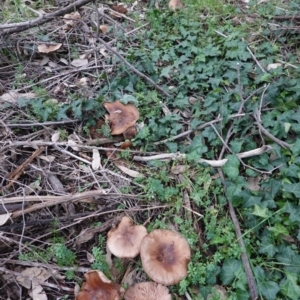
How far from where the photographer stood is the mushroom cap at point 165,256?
6.42 feet

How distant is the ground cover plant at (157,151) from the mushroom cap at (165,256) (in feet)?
0.24

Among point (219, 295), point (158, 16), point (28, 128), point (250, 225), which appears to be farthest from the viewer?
point (158, 16)

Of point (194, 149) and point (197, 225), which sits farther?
point (194, 149)

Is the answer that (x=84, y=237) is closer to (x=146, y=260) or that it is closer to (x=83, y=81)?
(x=146, y=260)

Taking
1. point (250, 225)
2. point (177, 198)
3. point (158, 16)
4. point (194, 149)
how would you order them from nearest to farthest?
point (250, 225), point (177, 198), point (194, 149), point (158, 16)

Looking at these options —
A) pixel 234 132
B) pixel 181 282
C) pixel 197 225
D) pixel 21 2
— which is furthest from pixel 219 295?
pixel 21 2

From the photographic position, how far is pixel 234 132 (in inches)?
101

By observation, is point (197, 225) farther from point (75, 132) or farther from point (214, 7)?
point (214, 7)

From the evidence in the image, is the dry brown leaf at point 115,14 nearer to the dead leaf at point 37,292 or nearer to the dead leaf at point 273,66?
the dead leaf at point 273,66

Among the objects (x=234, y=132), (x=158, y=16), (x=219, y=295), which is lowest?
(x=219, y=295)

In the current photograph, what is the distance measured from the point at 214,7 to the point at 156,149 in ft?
6.44

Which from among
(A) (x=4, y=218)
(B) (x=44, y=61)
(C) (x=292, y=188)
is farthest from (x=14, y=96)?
(C) (x=292, y=188)

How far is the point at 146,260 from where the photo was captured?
6.50ft

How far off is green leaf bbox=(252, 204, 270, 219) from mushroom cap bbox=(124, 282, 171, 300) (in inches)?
26.9
